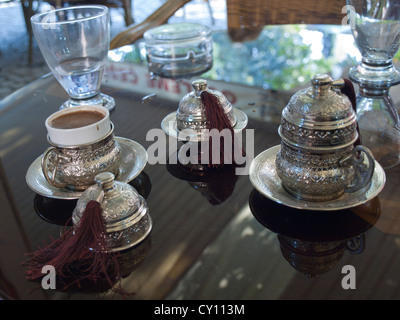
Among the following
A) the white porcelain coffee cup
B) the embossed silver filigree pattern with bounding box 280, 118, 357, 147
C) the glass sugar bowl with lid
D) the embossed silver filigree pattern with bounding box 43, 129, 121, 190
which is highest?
the embossed silver filigree pattern with bounding box 280, 118, 357, 147

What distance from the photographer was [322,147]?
0.45 m

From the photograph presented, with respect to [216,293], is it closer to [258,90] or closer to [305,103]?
[305,103]

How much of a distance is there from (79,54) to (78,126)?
0.33m

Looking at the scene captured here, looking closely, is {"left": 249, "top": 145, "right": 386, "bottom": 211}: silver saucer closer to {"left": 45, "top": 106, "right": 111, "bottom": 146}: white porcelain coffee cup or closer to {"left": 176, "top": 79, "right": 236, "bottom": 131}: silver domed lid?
{"left": 176, "top": 79, "right": 236, "bottom": 131}: silver domed lid

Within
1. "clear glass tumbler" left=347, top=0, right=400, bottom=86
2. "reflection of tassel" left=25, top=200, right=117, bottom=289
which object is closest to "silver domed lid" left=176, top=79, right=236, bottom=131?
"reflection of tassel" left=25, top=200, right=117, bottom=289

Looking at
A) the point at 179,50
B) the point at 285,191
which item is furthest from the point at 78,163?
the point at 179,50

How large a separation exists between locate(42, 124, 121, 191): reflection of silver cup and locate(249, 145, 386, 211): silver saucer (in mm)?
186

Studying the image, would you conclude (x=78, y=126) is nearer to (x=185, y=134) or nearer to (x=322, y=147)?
(x=185, y=134)

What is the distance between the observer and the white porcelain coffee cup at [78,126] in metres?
0.51

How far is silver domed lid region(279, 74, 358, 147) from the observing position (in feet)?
1.45

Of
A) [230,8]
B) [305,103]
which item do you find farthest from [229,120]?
[230,8]

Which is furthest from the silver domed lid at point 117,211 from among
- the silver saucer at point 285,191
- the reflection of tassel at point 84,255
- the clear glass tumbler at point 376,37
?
the clear glass tumbler at point 376,37

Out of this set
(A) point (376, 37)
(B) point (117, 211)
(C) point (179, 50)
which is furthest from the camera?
(C) point (179, 50)

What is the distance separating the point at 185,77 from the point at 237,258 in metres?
0.56
